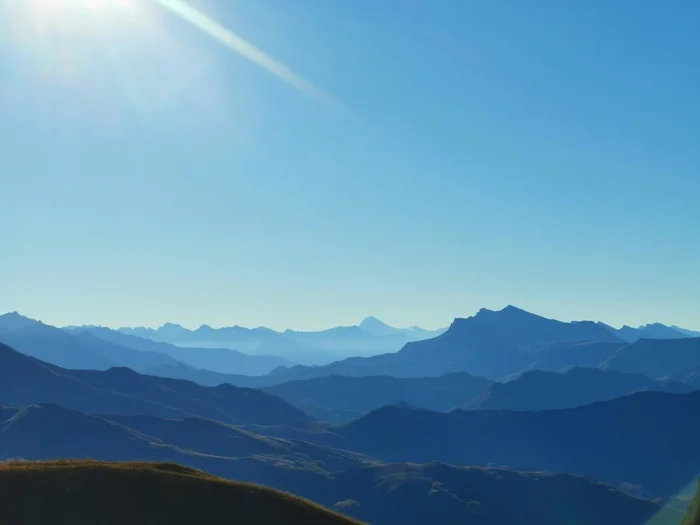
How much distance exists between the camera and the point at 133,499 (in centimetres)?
4441

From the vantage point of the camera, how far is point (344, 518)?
4800 cm

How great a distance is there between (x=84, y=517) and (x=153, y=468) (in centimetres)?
755

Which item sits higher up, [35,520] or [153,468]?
[153,468]

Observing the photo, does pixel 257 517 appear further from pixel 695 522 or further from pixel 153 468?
pixel 695 522

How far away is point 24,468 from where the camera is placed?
45.4 m

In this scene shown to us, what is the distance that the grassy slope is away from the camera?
138ft

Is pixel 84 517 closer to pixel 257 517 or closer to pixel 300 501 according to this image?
pixel 257 517

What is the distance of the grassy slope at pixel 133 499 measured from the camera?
138 feet

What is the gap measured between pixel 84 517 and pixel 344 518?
19.4 m

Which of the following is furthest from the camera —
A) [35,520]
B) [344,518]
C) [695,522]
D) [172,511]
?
[695,522]

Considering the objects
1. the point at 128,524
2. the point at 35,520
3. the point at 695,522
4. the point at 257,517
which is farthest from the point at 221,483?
the point at 695,522

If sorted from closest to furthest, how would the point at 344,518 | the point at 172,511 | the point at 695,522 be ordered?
the point at 172,511 < the point at 344,518 < the point at 695,522

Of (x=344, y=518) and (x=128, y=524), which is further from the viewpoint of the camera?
(x=344, y=518)

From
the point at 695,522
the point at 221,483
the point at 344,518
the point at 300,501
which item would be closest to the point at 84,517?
the point at 221,483
